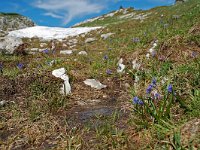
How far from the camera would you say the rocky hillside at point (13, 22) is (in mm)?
36312

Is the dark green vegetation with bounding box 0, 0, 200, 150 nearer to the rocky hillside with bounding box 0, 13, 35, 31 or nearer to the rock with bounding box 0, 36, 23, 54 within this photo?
the rock with bounding box 0, 36, 23, 54

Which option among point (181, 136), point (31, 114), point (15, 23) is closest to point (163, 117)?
point (181, 136)

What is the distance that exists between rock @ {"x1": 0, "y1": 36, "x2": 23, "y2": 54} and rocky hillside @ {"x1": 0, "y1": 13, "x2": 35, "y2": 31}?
68.0 ft

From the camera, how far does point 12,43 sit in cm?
1502

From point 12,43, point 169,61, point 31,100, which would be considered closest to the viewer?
point 31,100

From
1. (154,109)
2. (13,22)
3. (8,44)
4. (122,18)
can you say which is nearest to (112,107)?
(154,109)

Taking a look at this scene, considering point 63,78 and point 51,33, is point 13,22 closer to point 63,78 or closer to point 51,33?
point 51,33

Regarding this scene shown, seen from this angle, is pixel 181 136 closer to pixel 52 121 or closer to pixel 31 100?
pixel 52 121

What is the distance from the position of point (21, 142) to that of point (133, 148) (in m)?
2.06

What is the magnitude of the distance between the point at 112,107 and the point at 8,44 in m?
9.16

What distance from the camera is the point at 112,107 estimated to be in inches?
279

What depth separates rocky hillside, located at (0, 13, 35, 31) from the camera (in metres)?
36.3

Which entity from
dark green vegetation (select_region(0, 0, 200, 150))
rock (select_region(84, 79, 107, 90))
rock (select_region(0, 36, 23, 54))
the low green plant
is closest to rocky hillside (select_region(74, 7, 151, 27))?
rock (select_region(0, 36, 23, 54))

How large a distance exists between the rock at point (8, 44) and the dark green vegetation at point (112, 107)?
5.02 meters
